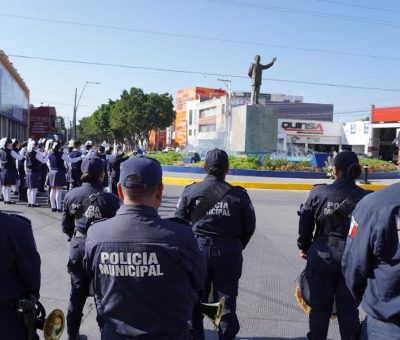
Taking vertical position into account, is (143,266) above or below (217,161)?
below

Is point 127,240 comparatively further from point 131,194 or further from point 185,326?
point 185,326

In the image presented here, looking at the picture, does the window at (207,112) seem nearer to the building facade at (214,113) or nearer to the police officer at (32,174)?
the building facade at (214,113)

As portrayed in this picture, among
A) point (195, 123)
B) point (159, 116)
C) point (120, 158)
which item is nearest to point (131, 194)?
point (120, 158)

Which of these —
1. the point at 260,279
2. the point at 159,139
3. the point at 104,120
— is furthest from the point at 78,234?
the point at 159,139

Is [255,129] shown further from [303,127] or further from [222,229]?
[303,127]

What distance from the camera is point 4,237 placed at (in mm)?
2504

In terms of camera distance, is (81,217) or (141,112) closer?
(81,217)

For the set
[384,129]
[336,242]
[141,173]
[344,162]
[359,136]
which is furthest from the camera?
[359,136]

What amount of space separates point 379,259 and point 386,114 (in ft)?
172

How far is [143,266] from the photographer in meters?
2.32

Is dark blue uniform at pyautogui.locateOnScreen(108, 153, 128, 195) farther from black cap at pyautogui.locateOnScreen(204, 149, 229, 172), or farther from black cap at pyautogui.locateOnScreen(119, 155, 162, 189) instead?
black cap at pyautogui.locateOnScreen(119, 155, 162, 189)

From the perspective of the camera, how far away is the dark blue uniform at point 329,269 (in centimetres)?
394

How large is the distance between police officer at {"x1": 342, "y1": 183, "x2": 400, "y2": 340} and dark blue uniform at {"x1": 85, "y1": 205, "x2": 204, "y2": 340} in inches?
36.1

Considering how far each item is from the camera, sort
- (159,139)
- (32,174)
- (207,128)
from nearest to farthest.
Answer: (32,174) → (207,128) → (159,139)
